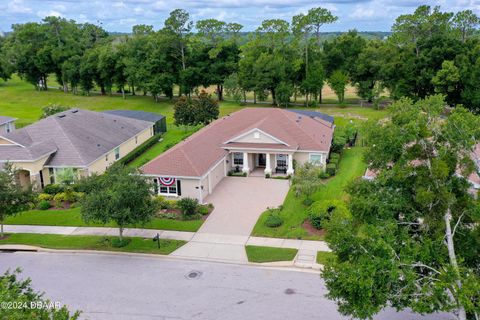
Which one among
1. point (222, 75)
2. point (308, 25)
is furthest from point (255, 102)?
point (308, 25)

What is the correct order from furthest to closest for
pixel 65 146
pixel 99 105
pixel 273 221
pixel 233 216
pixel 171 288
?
pixel 99 105, pixel 65 146, pixel 233 216, pixel 273 221, pixel 171 288

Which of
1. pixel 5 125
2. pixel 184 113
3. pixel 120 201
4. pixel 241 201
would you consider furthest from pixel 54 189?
pixel 5 125

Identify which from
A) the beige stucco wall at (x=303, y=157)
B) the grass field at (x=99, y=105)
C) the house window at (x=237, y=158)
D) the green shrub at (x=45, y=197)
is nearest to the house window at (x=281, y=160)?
the beige stucco wall at (x=303, y=157)

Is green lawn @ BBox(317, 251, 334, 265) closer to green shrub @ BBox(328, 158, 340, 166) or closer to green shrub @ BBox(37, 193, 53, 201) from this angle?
green shrub @ BBox(328, 158, 340, 166)

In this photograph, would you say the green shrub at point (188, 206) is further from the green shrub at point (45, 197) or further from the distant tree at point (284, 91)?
the distant tree at point (284, 91)

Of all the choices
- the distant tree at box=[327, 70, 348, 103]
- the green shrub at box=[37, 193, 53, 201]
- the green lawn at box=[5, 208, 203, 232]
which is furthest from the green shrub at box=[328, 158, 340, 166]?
the distant tree at box=[327, 70, 348, 103]

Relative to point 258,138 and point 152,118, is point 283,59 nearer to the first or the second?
point 152,118

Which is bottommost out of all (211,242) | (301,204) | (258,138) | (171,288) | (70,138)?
(171,288)

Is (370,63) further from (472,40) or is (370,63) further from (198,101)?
(198,101)
